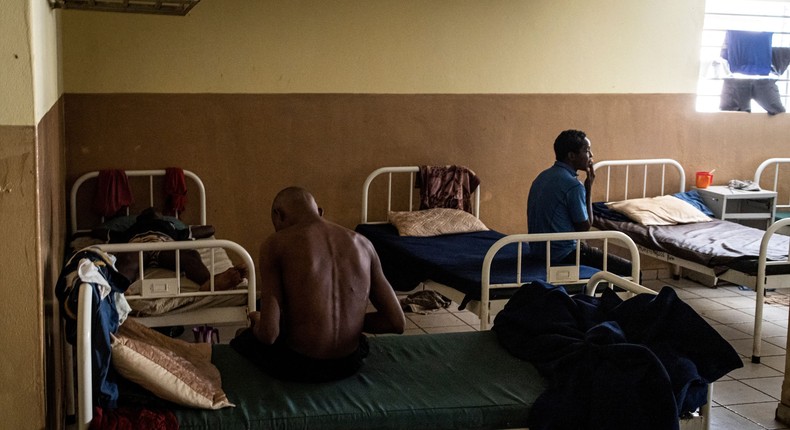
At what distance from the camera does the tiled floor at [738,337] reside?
4.69m

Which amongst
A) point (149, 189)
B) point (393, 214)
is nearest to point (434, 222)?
point (393, 214)

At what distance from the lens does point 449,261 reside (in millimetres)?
5465

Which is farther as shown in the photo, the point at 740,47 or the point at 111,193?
the point at 740,47

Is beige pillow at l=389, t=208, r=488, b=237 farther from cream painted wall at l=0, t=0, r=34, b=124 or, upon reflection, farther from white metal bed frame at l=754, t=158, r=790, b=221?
cream painted wall at l=0, t=0, r=34, b=124

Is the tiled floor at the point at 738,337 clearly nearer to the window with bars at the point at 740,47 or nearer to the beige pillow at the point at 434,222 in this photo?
the beige pillow at the point at 434,222

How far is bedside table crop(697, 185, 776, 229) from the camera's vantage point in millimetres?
7164

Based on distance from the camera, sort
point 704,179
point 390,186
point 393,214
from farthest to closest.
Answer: point 704,179, point 390,186, point 393,214

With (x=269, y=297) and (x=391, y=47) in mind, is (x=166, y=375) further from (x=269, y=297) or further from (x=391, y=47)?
(x=391, y=47)

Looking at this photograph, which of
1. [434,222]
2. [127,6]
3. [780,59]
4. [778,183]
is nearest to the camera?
[127,6]

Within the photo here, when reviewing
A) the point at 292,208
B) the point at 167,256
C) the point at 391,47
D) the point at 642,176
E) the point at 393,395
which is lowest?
the point at 393,395

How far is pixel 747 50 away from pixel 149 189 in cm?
491

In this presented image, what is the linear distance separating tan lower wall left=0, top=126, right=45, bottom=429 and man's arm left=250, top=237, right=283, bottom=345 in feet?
2.65

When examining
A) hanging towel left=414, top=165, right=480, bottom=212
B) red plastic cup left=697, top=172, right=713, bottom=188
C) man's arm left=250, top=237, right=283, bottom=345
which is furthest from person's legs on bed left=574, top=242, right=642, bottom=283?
man's arm left=250, top=237, right=283, bottom=345

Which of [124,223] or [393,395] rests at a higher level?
[124,223]
